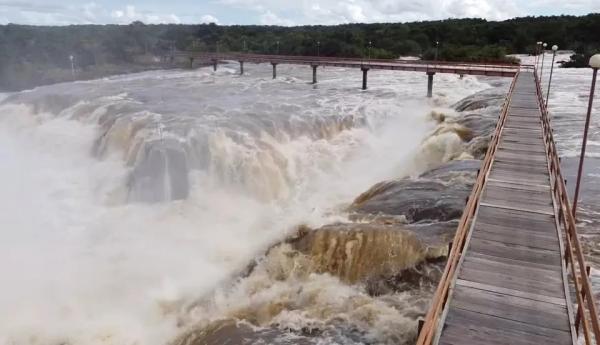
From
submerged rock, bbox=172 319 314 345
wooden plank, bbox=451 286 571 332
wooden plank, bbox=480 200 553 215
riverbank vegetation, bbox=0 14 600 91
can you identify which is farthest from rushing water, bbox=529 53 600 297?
riverbank vegetation, bbox=0 14 600 91

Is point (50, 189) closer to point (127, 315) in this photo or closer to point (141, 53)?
point (127, 315)

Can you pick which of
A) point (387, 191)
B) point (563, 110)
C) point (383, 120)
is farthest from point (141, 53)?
point (387, 191)

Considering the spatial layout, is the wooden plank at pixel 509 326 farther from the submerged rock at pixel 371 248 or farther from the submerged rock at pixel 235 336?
the submerged rock at pixel 371 248

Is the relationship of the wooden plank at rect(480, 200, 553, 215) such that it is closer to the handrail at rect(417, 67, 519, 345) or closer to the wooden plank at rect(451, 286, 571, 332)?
the handrail at rect(417, 67, 519, 345)

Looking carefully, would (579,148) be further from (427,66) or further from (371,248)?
(427,66)

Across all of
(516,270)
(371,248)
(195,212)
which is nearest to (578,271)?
(516,270)

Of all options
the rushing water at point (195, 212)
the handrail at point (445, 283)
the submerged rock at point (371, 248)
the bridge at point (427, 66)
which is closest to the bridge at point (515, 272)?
→ the handrail at point (445, 283)
